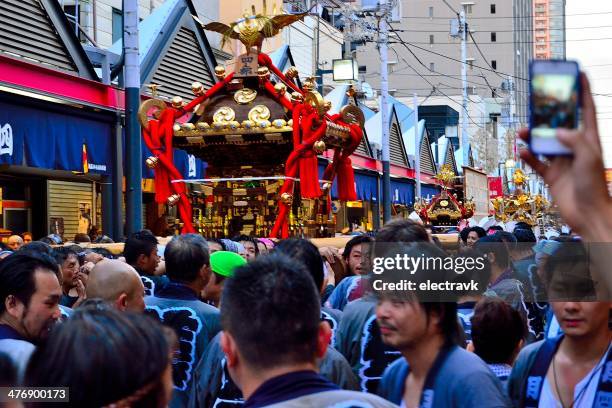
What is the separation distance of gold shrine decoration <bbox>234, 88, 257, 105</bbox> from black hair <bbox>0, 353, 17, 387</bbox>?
39.5 feet

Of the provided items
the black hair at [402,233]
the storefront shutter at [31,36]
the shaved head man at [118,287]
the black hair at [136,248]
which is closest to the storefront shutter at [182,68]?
the storefront shutter at [31,36]

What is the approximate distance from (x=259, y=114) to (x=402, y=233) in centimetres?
921

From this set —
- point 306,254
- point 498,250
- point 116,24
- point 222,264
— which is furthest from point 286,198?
point 116,24

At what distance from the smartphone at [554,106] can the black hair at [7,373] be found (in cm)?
144

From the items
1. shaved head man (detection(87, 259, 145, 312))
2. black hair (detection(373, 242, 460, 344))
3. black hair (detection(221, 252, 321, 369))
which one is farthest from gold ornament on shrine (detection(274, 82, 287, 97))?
black hair (detection(221, 252, 321, 369))

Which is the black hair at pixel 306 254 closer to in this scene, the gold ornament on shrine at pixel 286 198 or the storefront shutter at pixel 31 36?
the gold ornament on shrine at pixel 286 198

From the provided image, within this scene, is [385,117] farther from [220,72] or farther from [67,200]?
[220,72]

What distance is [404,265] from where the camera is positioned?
13.9 ft

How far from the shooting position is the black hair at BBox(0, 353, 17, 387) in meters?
2.56

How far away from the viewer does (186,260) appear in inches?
239

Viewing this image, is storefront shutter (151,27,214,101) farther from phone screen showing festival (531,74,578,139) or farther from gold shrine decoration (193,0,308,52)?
phone screen showing festival (531,74,578,139)

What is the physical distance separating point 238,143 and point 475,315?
973 cm

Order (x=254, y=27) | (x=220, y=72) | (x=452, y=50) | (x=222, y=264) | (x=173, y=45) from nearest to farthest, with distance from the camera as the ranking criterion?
(x=222, y=264) → (x=220, y=72) → (x=254, y=27) → (x=173, y=45) → (x=452, y=50)

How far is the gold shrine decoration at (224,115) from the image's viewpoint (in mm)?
14320
